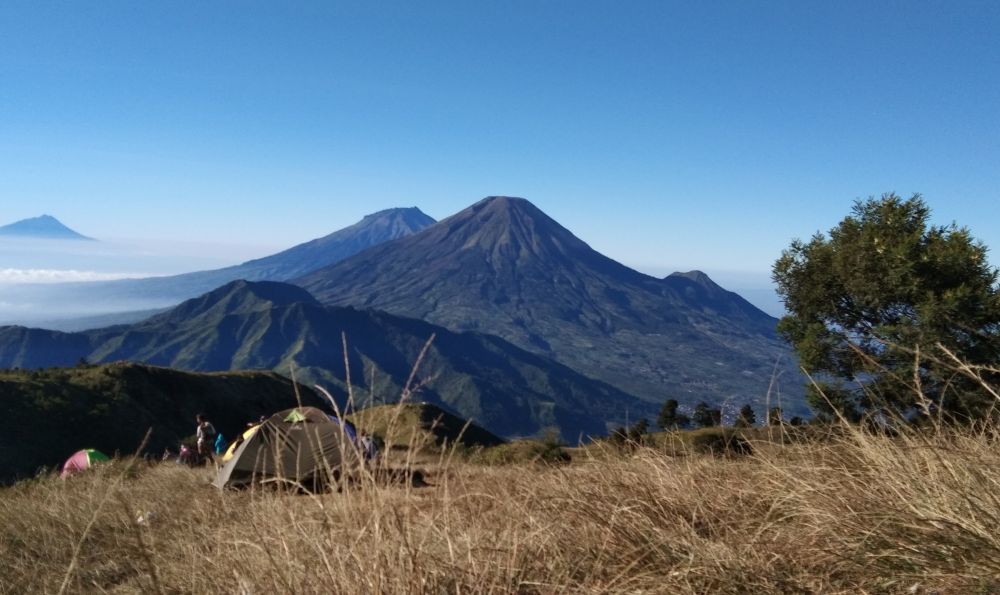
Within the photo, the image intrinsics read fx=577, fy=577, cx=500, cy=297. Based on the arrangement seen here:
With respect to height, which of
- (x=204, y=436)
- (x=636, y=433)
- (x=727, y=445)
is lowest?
(x=204, y=436)

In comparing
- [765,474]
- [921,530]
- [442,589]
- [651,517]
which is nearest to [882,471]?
[921,530]

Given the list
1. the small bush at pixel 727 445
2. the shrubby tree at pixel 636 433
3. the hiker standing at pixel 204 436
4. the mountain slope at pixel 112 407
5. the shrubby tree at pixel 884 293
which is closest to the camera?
the small bush at pixel 727 445

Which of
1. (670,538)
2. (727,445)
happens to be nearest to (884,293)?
(727,445)

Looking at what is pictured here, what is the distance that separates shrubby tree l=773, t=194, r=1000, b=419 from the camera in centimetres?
1396

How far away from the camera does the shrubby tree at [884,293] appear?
45.8 ft

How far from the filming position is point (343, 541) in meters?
2.46

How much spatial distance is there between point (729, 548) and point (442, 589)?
3.64ft

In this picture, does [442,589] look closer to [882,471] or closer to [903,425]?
[882,471]

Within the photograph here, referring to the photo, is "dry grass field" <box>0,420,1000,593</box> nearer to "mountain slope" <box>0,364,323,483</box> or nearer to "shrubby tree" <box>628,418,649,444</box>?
"shrubby tree" <box>628,418,649,444</box>

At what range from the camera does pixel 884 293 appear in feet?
52.7

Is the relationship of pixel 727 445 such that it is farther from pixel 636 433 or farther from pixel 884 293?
pixel 884 293

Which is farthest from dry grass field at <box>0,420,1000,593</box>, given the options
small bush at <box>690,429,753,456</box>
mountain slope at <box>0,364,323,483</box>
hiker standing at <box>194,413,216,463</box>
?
mountain slope at <box>0,364,323,483</box>

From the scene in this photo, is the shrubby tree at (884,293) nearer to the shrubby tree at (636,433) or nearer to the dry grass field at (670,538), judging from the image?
the shrubby tree at (636,433)

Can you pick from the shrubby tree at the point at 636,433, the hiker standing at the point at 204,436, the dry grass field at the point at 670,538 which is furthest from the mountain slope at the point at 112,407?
the dry grass field at the point at 670,538
